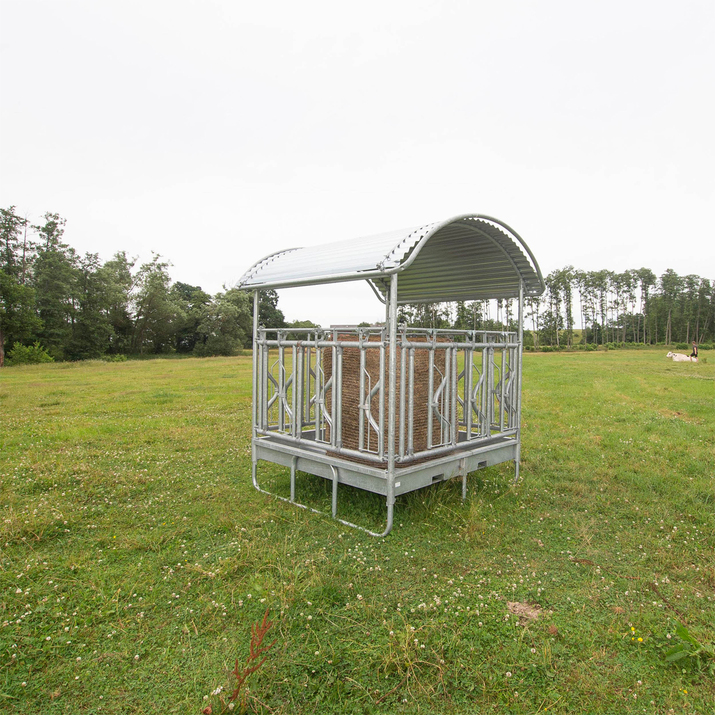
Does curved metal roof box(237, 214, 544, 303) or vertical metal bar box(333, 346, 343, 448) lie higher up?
→ curved metal roof box(237, 214, 544, 303)

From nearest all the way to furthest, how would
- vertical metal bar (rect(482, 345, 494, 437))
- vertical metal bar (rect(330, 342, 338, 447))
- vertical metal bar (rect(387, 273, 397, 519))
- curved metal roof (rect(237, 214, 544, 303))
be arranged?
vertical metal bar (rect(387, 273, 397, 519)), curved metal roof (rect(237, 214, 544, 303)), vertical metal bar (rect(330, 342, 338, 447)), vertical metal bar (rect(482, 345, 494, 437))

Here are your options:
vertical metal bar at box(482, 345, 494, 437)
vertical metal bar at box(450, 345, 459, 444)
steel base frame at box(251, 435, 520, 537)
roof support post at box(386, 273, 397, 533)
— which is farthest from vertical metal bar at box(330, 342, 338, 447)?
vertical metal bar at box(482, 345, 494, 437)

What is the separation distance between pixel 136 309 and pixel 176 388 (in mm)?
42605

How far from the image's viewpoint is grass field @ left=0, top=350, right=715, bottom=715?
10.5ft

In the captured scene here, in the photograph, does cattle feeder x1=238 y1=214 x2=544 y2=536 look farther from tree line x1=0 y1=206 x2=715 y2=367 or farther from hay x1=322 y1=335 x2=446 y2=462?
tree line x1=0 y1=206 x2=715 y2=367

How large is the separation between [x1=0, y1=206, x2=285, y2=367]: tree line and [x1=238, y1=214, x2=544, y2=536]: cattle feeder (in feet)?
117

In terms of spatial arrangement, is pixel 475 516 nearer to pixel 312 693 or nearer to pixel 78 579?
pixel 312 693

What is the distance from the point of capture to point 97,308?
5194 cm

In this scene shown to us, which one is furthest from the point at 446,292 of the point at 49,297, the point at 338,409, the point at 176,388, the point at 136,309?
the point at 136,309

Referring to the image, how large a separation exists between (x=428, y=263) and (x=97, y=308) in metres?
53.3

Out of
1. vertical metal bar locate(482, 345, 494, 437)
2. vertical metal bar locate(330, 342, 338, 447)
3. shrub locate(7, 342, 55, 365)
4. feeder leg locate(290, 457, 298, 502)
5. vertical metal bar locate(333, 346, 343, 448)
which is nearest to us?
vertical metal bar locate(333, 346, 343, 448)

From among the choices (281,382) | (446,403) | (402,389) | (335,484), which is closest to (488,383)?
(446,403)

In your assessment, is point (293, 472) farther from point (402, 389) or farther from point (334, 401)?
point (402, 389)

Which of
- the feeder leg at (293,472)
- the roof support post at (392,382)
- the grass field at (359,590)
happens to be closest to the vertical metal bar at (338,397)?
the roof support post at (392,382)
